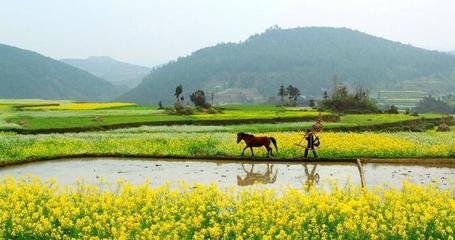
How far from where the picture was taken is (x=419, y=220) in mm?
13422

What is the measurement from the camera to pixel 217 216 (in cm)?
1369

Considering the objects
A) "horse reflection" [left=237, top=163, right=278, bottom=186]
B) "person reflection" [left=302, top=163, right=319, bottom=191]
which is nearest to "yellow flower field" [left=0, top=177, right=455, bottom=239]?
"person reflection" [left=302, top=163, right=319, bottom=191]

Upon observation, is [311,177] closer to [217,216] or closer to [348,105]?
[217,216]

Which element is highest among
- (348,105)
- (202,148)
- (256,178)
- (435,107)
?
(348,105)

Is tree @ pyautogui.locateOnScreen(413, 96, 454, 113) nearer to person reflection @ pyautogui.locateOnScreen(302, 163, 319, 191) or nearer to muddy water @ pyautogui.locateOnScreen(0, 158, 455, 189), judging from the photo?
muddy water @ pyautogui.locateOnScreen(0, 158, 455, 189)

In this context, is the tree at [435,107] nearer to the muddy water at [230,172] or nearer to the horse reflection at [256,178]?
the muddy water at [230,172]

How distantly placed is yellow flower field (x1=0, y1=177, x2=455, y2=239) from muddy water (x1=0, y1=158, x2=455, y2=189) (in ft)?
22.1

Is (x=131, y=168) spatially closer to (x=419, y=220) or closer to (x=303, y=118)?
(x=419, y=220)

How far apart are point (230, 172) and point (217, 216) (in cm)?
1129

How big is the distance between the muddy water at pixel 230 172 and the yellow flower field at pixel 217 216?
673 centimetres

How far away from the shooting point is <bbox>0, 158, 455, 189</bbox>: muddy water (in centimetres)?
2261

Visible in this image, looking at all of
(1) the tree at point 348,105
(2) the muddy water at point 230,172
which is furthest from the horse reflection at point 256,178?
(1) the tree at point 348,105

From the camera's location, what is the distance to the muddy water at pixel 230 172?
22.6 metres

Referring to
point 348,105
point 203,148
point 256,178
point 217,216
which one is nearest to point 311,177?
point 256,178
